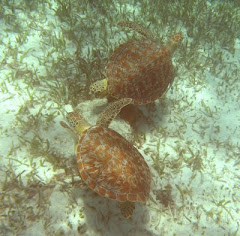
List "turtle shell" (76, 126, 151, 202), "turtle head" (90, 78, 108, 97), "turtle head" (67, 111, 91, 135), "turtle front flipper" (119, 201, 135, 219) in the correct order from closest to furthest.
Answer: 1. "turtle shell" (76, 126, 151, 202)
2. "turtle front flipper" (119, 201, 135, 219)
3. "turtle head" (67, 111, 91, 135)
4. "turtle head" (90, 78, 108, 97)

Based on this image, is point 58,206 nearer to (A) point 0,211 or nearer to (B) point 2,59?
(A) point 0,211

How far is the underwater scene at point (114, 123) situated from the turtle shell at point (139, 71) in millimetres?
16

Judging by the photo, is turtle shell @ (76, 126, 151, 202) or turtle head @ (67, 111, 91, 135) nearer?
turtle shell @ (76, 126, 151, 202)

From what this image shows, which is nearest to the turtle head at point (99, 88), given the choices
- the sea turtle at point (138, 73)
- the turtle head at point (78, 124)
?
the sea turtle at point (138, 73)

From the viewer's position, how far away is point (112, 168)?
7.27 feet

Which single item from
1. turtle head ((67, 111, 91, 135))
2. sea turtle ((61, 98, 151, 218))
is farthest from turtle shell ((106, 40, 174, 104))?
sea turtle ((61, 98, 151, 218))

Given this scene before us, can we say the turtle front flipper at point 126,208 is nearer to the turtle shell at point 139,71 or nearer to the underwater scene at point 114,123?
the underwater scene at point 114,123

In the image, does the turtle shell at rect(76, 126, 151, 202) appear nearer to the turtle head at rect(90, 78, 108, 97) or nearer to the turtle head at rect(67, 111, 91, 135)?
the turtle head at rect(67, 111, 91, 135)

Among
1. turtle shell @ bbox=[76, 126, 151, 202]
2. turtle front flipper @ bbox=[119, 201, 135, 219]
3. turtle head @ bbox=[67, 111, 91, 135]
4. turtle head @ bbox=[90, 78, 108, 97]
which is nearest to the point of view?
turtle shell @ bbox=[76, 126, 151, 202]

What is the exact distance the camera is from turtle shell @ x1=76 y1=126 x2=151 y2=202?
2.17 metres

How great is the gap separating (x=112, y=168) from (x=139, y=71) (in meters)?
1.59

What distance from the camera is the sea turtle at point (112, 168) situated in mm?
2174

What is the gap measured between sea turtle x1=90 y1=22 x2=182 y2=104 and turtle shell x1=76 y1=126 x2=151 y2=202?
0.89m

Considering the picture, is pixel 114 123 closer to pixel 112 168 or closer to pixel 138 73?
pixel 138 73
